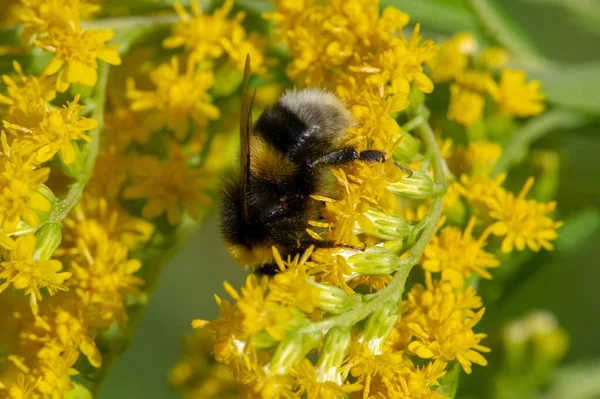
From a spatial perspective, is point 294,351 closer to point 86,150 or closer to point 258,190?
point 258,190

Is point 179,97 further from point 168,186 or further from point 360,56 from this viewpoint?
point 360,56

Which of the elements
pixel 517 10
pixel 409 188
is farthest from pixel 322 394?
pixel 517 10

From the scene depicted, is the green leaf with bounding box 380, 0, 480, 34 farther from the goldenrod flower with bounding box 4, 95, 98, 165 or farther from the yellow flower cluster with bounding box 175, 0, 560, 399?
the goldenrod flower with bounding box 4, 95, 98, 165

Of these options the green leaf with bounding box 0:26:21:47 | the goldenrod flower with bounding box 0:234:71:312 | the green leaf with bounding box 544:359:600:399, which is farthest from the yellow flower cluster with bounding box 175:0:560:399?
the green leaf with bounding box 544:359:600:399

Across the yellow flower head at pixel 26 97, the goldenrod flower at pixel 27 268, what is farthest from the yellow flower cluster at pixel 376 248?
the yellow flower head at pixel 26 97

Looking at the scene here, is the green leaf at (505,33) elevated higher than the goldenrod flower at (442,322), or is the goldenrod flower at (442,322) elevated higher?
the green leaf at (505,33)

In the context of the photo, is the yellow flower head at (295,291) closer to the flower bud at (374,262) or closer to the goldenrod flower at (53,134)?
the flower bud at (374,262)
